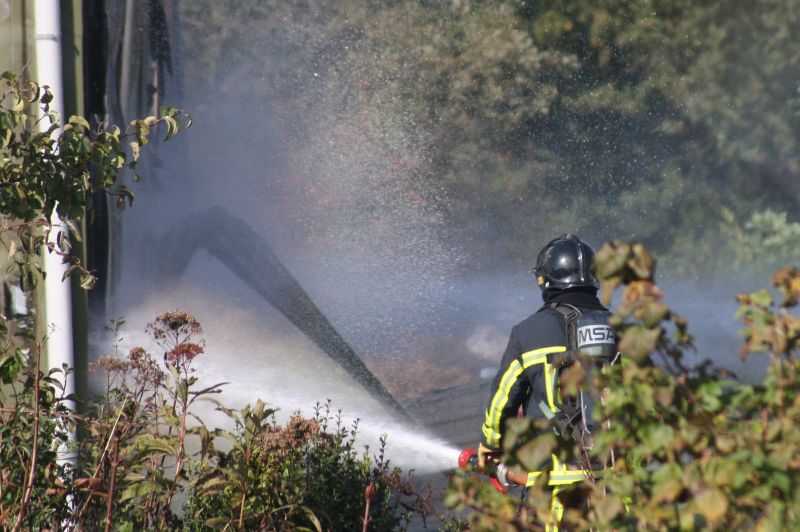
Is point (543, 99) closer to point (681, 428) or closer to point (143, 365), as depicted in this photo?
point (143, 365)

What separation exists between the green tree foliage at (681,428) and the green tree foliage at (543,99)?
207 inches

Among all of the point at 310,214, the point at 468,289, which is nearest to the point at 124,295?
the point at 310,214

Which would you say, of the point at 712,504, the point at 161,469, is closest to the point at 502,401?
the point at 161,469

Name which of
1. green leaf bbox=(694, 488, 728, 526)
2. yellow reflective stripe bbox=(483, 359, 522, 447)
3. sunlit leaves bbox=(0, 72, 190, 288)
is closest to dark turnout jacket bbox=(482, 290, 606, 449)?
yellow reflective stripe bbox=(483, 359, 522, 447)

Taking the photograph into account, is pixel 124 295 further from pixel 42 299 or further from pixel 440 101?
pixel 440 101

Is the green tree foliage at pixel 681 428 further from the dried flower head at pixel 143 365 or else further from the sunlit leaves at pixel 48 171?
the dried flower head at pixel 143 365

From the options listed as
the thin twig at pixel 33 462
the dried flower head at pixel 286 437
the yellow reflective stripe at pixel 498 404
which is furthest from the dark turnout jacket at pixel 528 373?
the thin twig at pixel 33 462

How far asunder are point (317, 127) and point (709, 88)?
332cm

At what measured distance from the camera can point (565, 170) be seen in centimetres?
800

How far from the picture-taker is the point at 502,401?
3598 mm

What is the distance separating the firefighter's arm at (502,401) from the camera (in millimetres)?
3588

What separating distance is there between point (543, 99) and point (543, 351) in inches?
181

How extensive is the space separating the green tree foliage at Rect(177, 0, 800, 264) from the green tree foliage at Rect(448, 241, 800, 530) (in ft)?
17.3

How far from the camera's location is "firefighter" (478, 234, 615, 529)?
3.56 m
